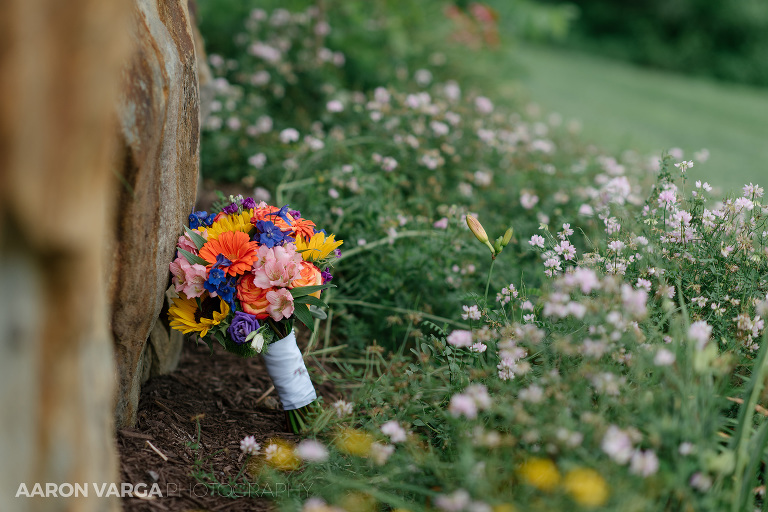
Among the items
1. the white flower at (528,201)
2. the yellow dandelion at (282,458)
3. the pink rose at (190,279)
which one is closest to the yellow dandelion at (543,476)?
the yellow dandelion at (282,458)

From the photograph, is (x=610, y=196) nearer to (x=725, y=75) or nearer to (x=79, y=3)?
(x=79, y=3)

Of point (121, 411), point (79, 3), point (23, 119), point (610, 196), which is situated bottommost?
point (121, 411)

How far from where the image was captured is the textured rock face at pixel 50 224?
3.04 ft

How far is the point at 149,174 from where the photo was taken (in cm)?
166

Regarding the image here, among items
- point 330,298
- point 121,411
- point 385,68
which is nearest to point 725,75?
point 385,68

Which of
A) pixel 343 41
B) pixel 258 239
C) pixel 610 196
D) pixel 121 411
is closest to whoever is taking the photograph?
pixel 121 411

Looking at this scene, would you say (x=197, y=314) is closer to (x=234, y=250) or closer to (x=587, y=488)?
(x=234, y=250)

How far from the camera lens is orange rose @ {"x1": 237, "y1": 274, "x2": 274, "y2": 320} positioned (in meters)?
1.85

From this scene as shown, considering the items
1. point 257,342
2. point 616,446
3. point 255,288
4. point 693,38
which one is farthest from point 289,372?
point 693,38

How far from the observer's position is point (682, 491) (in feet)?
4.14

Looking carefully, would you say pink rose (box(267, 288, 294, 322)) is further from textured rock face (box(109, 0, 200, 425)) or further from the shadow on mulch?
the shadow on mulch

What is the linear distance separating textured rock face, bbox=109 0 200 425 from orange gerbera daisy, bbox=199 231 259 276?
0.14m

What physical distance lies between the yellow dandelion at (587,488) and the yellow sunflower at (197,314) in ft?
3.66

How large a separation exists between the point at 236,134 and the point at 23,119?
10.5ft
